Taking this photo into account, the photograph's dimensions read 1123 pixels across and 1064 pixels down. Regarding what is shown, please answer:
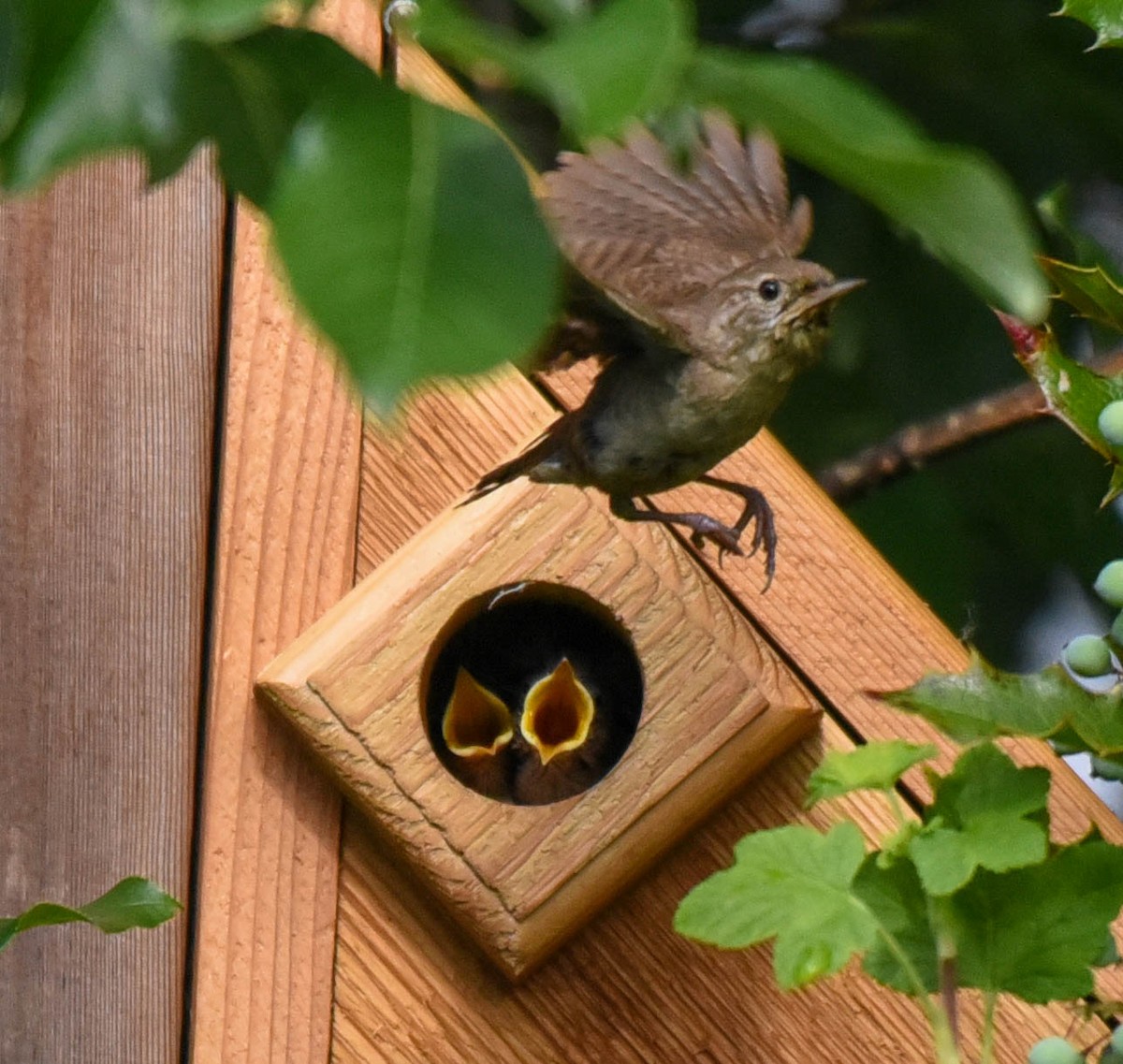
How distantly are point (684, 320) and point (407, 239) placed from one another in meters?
0.91

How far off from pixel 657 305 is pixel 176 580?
0.40 metres

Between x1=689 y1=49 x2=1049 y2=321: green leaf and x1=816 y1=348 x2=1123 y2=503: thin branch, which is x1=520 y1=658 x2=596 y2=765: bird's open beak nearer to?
x1=816 y1=348 x2=1123 y2=503: thin branch

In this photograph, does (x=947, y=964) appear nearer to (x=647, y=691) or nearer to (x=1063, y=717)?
(x=1063, y=717)

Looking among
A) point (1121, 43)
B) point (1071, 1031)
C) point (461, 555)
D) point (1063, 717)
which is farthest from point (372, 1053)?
point (1121, 43)

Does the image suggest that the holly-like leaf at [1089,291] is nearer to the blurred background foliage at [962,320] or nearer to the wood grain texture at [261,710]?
the wood grain texture at [261,710]

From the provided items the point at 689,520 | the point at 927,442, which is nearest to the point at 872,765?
the point at 689,520

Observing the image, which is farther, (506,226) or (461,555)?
(461,555)

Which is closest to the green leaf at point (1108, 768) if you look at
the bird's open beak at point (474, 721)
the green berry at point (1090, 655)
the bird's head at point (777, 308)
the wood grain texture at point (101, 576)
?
the green berry at point (1090, 655)

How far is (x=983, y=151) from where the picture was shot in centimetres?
194

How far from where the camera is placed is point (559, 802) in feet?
4.12

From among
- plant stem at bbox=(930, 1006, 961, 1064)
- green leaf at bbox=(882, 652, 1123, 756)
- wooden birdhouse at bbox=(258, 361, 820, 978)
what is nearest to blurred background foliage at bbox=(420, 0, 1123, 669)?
wooden birdhouse at bbox=(258, 361, 820, 978)

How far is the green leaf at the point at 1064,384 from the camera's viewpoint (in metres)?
1.00

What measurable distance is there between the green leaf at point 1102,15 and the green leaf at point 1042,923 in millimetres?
436

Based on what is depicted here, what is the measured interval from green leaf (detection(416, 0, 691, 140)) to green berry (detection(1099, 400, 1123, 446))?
28.2 inches
